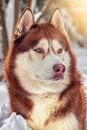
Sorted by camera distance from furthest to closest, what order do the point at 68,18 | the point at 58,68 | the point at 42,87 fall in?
the point at 68,18 → the point at 42,87 → the point at 58,68

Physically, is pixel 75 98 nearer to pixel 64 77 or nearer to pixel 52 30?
pixel 64 77

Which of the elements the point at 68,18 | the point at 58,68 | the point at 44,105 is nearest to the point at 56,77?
the point at 58,68

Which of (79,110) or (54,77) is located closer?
(54,77)

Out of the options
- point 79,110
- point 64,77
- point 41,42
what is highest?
A: point 41,42

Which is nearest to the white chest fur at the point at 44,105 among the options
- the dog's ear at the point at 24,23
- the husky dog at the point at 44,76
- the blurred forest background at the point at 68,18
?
the husky dog at the point at 44,76

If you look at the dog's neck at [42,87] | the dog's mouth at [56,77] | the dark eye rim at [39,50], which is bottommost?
the dog's neck at [42,87]

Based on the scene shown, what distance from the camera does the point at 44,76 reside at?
1.66 metres

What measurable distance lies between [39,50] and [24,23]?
0.40 ft

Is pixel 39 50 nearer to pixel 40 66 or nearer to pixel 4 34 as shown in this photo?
pixel 40 66

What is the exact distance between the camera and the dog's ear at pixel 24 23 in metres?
1.67

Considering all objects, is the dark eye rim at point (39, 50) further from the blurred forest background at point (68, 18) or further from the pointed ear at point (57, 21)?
the blurred forest background at point (68, 18)

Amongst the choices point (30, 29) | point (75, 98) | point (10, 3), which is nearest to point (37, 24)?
point (30, 29)

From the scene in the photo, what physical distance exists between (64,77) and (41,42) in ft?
0.53

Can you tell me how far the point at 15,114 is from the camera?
1752 millimetres
